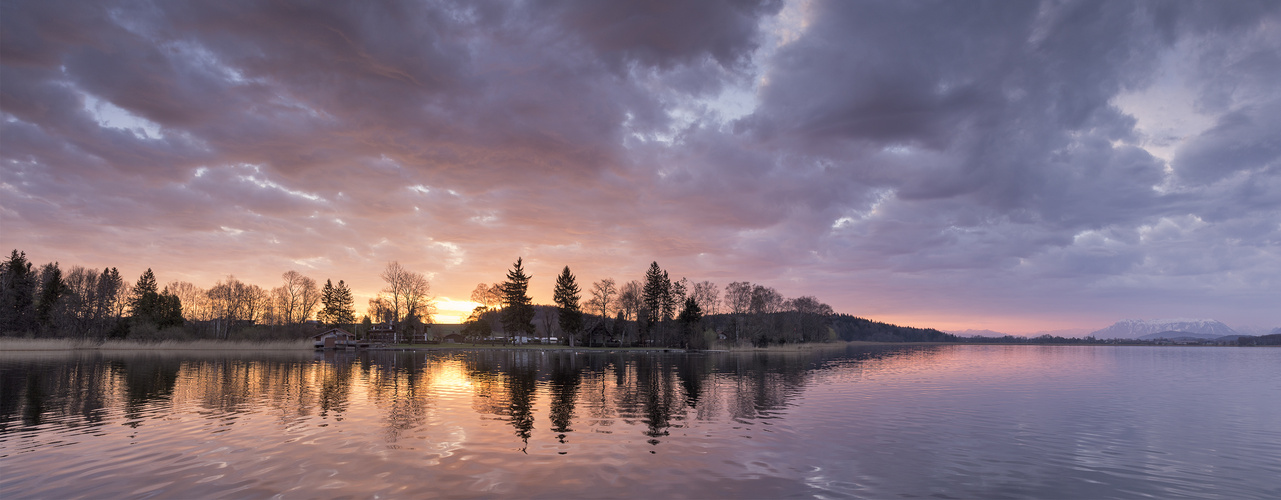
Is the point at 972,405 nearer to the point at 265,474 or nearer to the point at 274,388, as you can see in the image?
the point at 265,474

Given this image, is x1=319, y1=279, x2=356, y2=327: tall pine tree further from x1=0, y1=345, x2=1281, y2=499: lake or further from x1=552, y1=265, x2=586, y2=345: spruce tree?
x1=0, y1=345, x2=1281, y2=499: lake

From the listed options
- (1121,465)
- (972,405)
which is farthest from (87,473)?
(972,405)

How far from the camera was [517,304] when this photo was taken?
127375mm

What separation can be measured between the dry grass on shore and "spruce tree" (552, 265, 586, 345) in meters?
50.8

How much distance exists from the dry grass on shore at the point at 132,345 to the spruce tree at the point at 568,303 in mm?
50848

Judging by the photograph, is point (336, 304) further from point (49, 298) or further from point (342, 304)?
point (49, 298)

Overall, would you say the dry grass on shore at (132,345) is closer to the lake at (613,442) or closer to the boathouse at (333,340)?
the boathouse at (333,340)

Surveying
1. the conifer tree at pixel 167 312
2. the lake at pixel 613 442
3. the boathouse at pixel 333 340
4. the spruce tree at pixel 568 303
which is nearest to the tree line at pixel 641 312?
the spruce tree at pixel 568 303

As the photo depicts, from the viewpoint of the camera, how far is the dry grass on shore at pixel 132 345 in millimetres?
71500

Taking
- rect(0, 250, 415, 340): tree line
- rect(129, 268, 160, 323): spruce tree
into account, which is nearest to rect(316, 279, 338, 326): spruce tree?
rect(0, 250, 415, 340): tree line

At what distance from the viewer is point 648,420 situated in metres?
24.1

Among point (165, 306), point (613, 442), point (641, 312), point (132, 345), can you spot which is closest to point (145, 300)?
point (165, 306)

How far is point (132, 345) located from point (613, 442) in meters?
95.9

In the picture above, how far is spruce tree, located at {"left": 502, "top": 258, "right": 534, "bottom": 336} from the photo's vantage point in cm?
12644
